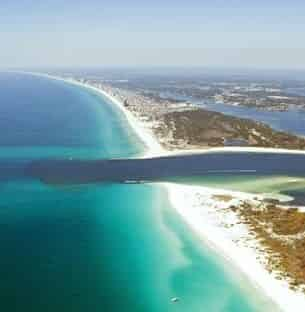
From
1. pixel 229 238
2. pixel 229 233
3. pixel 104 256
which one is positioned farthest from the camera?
pixel 229 233

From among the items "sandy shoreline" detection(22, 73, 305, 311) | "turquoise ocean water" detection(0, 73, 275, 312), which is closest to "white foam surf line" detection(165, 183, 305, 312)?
"sandy shoreline" detection(22, 73, 305, 311)

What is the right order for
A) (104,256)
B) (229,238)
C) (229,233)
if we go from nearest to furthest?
1. (104,256)
2. (229,238)
3. (229,233)

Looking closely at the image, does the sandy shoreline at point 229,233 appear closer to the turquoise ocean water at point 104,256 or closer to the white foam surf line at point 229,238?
the white foam surf line at point 229,238

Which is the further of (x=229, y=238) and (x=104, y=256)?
(x=229, y=238)

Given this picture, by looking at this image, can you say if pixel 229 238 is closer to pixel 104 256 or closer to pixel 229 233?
pixel 229 233

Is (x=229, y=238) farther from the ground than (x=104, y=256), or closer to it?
farther from the ground

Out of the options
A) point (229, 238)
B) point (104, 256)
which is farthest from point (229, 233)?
point (104, 256)

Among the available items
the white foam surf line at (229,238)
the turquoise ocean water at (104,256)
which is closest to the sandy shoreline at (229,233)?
the white foam surf line at (229,238)
